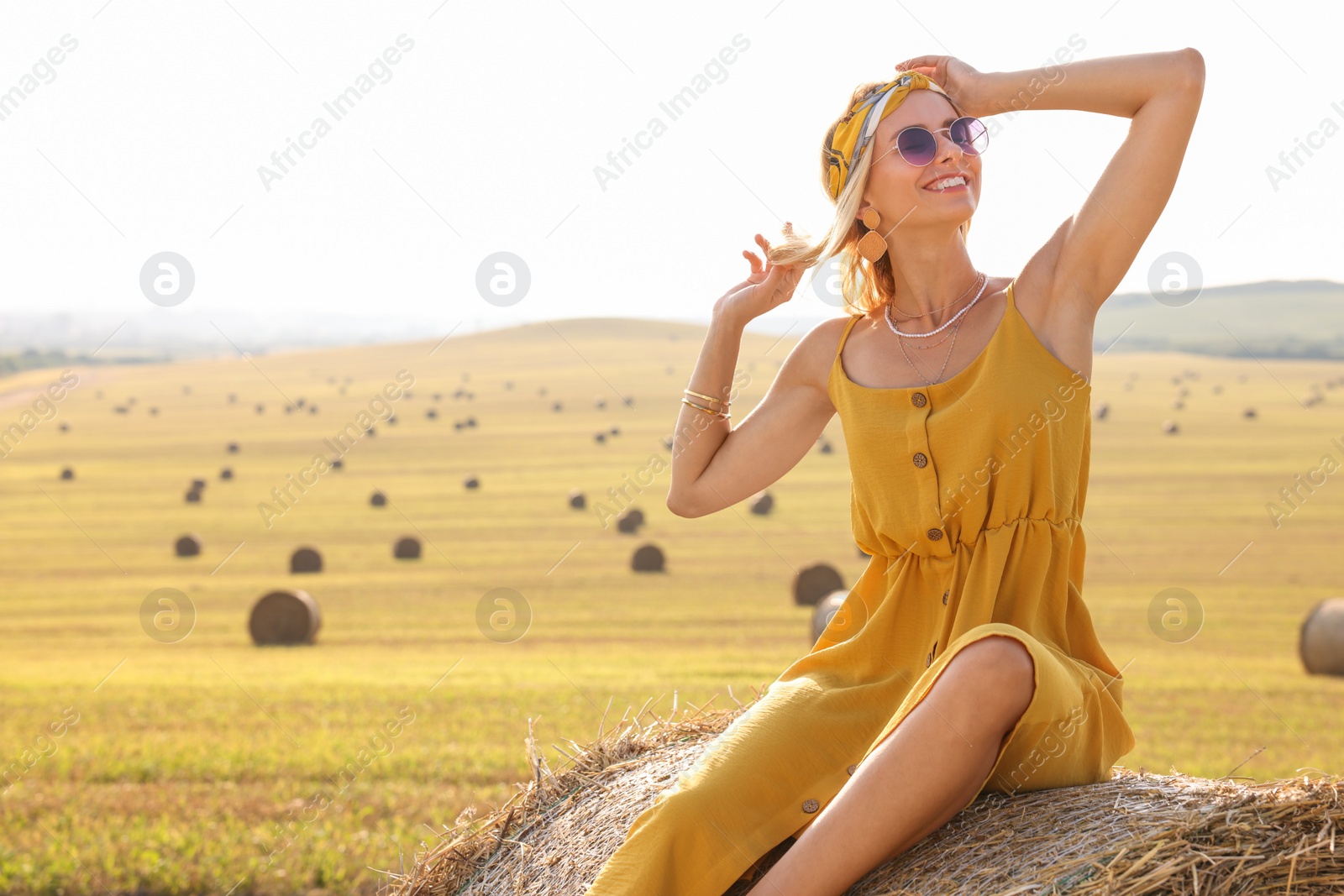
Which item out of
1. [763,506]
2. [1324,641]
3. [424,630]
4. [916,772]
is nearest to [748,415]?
[916,772]

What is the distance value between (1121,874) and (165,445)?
2492 inches

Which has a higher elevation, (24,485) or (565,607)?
(24,485)

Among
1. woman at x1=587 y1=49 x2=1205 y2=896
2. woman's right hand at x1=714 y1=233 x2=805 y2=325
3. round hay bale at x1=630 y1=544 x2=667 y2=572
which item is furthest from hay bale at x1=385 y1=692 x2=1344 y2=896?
round hay bale at x1=630 y1=544 x2=667 y2=572

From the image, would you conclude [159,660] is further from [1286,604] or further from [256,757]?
[1286,604]

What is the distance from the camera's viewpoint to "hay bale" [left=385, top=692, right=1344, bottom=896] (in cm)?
273

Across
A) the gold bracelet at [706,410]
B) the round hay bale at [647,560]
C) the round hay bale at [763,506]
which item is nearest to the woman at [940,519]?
the gold bracelet at [706,410]

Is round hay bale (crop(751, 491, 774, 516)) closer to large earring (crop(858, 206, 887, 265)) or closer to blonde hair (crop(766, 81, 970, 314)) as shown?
blonde hair (crop(766, 81, 970, 314))

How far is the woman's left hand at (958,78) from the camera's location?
146 inches

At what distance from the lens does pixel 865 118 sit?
145 inches

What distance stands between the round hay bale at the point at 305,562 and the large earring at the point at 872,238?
2556cm

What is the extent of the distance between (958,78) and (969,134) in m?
0.22

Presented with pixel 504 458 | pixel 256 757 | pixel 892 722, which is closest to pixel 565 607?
pixel 256 757

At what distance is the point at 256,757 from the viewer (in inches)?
444

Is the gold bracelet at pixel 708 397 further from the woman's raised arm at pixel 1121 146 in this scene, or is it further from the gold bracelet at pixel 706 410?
the woman's raised arm at pixel 1121 146
